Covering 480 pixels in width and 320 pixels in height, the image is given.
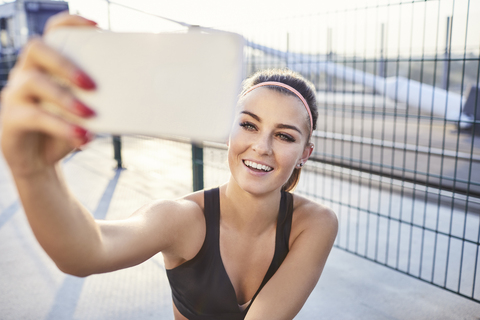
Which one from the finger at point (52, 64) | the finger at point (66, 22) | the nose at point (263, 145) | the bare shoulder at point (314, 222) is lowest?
the bare shoulder at point (314, 222)

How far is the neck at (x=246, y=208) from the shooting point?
1281 millimetres

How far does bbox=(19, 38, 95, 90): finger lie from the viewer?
478 millimetres

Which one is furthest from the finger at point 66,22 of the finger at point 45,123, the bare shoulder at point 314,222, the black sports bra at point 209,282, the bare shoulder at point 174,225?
the bare shoulder at point 314,222

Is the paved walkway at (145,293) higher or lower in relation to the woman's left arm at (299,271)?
lower

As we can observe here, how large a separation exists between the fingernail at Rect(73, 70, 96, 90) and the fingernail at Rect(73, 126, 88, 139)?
0.17ft

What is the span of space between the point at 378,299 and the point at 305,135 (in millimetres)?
1328

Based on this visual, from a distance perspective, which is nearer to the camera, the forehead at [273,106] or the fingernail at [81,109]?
the fingernail at [81,109]

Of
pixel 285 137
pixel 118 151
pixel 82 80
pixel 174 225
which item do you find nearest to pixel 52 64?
pixel 82 80

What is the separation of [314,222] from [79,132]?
3.13 feet

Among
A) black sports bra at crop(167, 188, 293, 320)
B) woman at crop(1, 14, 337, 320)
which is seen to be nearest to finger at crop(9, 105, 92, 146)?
woman at crop(1, 14, 337, 320)

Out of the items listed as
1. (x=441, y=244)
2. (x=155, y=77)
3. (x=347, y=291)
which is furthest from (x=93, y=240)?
(x=441, y=244)

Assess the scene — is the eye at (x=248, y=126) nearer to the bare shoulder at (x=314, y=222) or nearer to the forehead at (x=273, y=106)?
the forehead at (x=273, y=106)

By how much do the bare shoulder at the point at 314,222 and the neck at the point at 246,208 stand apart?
9 cm

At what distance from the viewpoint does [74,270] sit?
2.35ft
